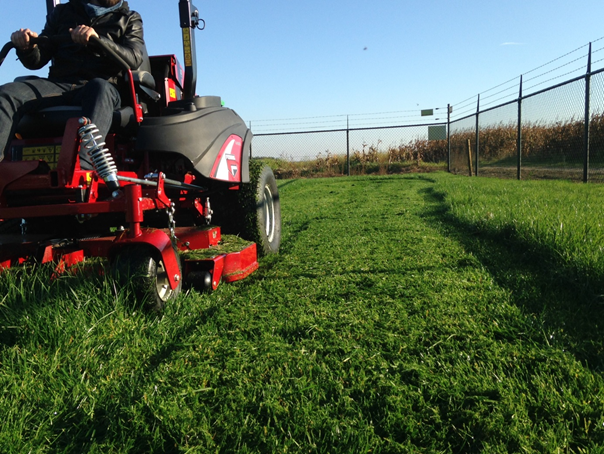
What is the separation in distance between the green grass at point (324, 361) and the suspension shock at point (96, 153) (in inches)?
19.8

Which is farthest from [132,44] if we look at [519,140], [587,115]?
[519,140]

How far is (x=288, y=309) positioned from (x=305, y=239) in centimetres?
216

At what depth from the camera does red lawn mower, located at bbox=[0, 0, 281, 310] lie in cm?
229

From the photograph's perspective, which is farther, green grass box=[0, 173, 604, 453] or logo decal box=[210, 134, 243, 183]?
logo decal box=[210, 134, 243, 183]

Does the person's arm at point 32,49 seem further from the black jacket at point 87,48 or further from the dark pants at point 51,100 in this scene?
the dark pants at point 51,100

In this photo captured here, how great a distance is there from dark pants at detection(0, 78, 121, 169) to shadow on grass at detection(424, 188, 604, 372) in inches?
91.6

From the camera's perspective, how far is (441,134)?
1906cm

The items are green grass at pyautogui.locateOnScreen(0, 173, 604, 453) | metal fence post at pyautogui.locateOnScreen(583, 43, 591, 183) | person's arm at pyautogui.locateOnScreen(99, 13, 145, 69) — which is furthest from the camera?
metal fence post at pyautogui.locateOnScreen(583, 43, 591, 183)

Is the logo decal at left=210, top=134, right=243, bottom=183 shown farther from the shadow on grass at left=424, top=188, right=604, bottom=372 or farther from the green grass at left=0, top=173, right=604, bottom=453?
the shadow on grass at left=424, top=188, right=604, bottom=372

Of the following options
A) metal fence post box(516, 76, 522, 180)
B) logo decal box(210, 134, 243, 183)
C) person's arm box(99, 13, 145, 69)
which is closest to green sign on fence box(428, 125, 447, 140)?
metal fence post box(516, 76, 522, 180)

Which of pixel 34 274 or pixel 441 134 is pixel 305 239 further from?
pixel 441 134

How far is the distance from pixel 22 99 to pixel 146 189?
0.81 m

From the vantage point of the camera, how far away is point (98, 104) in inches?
99.0

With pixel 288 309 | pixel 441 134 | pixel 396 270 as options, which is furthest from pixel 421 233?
pixel 441 134
